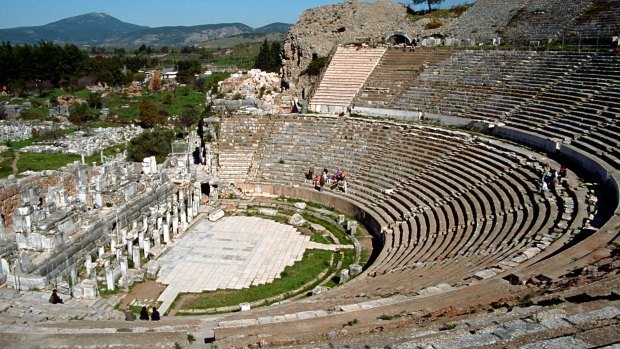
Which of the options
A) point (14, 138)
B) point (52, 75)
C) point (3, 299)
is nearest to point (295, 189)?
point (3, 299)

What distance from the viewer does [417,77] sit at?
31375 millimetres

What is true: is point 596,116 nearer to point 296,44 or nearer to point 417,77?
point 417,77

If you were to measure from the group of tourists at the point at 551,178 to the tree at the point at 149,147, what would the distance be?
21386 millimetres

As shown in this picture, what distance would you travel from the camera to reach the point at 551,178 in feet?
55.8

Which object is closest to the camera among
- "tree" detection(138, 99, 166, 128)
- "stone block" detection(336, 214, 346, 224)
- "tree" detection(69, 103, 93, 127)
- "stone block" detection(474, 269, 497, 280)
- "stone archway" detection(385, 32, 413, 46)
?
"stone block" detection(474, 269, 497, 280)

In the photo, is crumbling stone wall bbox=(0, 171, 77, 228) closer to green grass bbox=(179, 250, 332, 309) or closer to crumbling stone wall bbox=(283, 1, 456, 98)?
green grass bbox=(179, 250, 332, 309)

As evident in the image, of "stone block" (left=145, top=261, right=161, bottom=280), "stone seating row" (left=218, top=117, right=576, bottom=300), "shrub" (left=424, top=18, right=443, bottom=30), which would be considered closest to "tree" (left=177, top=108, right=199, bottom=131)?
"shrub" (left=424, top=18, right=443, bottom=30)

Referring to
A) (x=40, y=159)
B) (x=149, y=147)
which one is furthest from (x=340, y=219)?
(x=40, y=159)

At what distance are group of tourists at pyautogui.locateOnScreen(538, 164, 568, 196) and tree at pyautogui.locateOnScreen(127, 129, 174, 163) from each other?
21.4 metres

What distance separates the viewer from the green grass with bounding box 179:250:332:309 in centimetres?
1484

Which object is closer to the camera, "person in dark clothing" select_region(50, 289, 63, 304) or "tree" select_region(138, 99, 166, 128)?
"person in dark clothing" select_region(50, 289, 63, 304)

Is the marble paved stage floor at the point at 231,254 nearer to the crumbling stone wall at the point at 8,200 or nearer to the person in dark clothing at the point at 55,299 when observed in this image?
the person in dark clothing at the point at 55,299

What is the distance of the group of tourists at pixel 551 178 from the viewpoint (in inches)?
647

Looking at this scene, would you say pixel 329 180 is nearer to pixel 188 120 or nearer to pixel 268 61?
pixel 188 120
